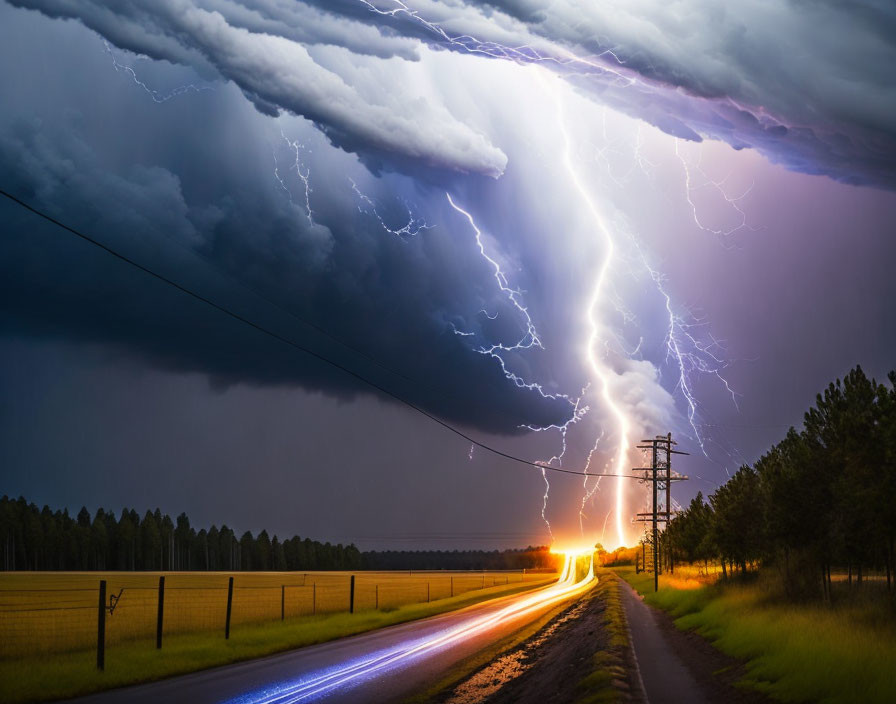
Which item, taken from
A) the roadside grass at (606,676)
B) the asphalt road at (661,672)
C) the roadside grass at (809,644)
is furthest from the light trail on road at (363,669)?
the roadside grass at (809,644)

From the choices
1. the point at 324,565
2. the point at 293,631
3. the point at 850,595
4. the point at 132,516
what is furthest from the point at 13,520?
the point at 850,595

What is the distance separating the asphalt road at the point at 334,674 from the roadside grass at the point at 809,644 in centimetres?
638

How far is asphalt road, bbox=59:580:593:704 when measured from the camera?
13.8m

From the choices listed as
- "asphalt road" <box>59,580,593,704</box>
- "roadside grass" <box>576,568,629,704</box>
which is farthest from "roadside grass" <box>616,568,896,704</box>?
"asphalt road" <box>59,580,593,704</box>

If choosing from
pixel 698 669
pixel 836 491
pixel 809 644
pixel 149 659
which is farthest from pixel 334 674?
pixel 836 491

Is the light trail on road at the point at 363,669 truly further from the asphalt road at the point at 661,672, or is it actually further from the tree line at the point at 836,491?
the tree line at the point at 836,491

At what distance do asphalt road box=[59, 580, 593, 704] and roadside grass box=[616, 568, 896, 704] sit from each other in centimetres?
638

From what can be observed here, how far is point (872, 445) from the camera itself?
23219 mm

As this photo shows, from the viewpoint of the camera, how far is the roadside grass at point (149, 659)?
15112 mm

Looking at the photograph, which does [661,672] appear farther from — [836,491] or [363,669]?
[836,491]

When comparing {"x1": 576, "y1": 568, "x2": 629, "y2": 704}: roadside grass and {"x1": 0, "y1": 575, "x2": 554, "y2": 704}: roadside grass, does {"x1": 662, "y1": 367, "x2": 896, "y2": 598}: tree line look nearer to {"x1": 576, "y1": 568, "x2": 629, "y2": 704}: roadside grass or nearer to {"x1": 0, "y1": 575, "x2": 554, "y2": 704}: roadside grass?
{"x1": 576, "y1": 568, "x2": 629, "y2": 704}: roadside grass

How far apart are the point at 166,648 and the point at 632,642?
12.8 m

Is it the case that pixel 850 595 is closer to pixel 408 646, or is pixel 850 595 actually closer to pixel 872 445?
pixel 872 445

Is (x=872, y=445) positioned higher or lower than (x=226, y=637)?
higher
